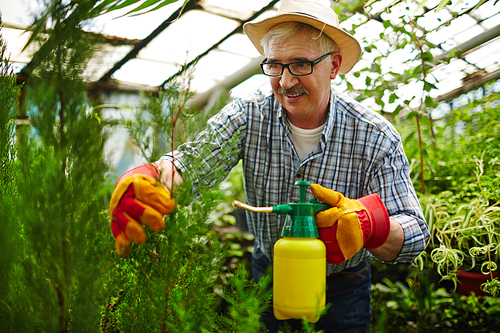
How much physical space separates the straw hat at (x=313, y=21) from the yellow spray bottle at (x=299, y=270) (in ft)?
2.74

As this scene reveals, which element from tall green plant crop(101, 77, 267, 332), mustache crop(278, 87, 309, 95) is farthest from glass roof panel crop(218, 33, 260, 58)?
tall green plant crop(101, 77, 267, 332)

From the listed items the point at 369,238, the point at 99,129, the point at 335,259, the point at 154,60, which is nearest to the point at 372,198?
the point at 369,238

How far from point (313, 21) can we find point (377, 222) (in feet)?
2.83

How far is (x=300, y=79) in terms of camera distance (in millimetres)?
1412

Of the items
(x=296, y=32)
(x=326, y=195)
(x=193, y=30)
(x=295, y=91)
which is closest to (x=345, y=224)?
(x=326, y=195)

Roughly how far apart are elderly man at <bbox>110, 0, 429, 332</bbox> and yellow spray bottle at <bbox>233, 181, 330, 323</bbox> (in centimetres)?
48

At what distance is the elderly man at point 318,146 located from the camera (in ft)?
4.55

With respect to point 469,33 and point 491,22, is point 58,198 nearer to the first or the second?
point 491,22

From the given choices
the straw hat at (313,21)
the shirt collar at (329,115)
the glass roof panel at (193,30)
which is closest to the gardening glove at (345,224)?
the shirt collar at (329,115)

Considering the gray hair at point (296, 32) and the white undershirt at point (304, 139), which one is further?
the white undershirt at point (304, 139)

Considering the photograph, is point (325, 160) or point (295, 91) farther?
point (325, 160)

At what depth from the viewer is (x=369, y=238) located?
110cm

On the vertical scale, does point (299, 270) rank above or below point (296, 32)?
below

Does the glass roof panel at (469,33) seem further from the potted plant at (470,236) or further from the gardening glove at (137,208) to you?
the gardening glove at (137,208)
